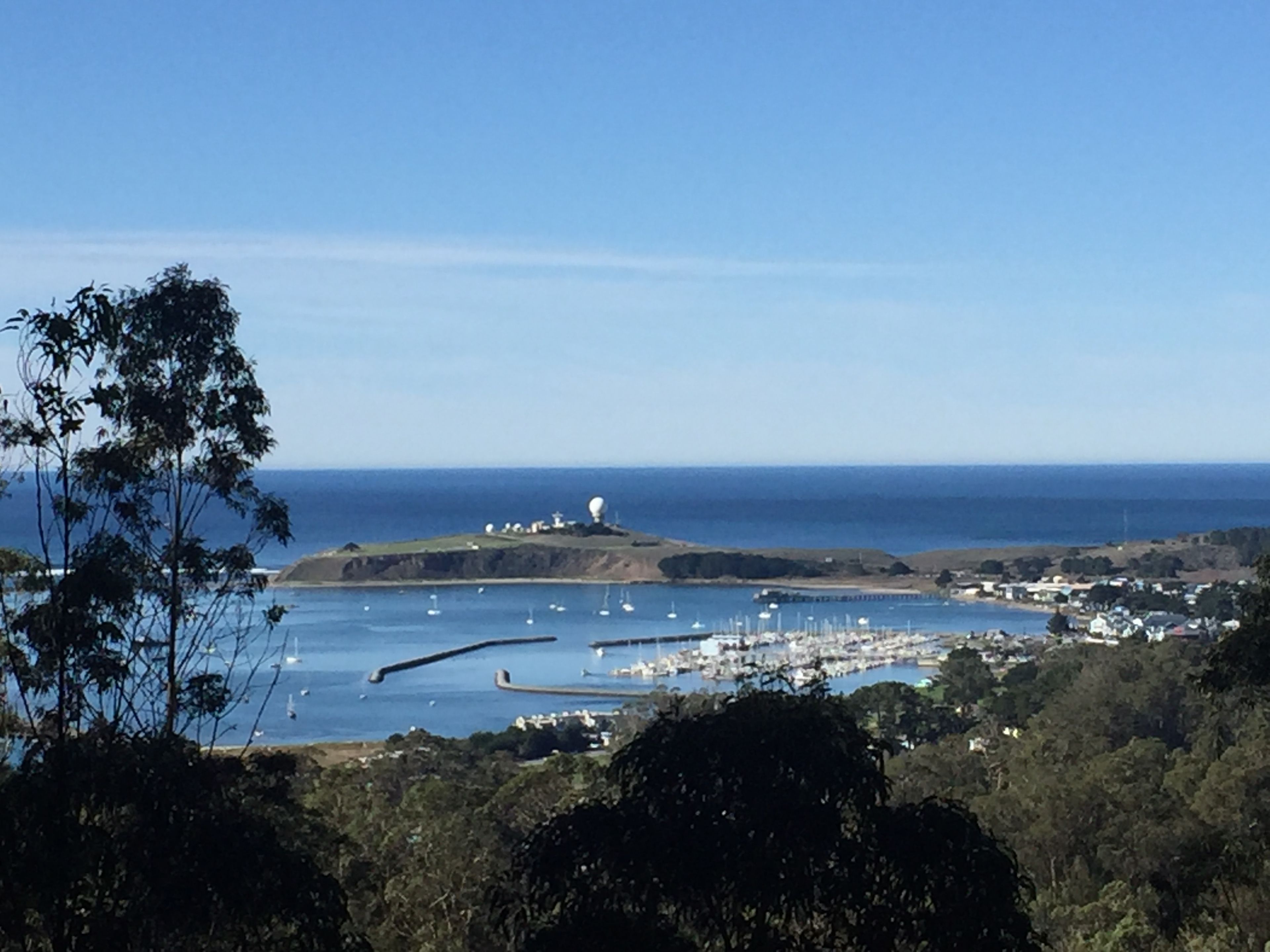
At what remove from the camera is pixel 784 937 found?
6.54m

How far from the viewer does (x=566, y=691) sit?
154ft

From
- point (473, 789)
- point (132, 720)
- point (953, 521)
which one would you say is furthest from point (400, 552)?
point (132, 720)

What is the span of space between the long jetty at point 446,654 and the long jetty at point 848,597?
16.5 meters

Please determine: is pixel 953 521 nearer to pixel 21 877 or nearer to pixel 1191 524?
pixel 1191 524

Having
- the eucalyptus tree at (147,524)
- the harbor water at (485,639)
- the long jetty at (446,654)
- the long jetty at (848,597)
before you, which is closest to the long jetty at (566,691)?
the harbor water at (485,639)

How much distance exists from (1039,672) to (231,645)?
59.7 ft

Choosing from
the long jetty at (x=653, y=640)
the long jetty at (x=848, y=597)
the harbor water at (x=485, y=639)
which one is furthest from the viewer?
the long jetty at (x=848, y=597)

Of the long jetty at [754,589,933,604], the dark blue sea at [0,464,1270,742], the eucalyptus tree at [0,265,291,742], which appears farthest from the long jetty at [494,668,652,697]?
the eucalyptus tree at [0,265,291,742]

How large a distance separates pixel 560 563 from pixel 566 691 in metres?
47.8

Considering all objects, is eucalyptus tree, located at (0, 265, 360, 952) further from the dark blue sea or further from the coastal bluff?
the coastal bluff

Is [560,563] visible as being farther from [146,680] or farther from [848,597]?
[146,680]

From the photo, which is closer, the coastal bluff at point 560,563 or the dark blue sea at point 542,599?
the dark blue sea at point 542,599

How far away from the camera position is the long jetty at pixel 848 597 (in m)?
77.7

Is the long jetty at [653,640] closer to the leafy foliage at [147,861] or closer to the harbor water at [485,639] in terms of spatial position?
the harbor water at [485,639]
